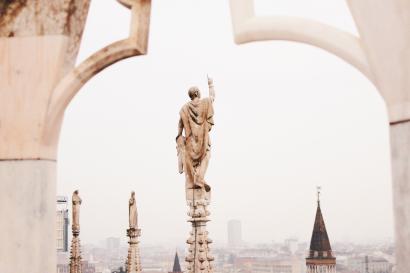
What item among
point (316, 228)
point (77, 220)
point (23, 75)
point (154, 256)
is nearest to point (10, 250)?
point (23, 75)

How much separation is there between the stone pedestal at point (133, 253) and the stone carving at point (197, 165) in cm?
471

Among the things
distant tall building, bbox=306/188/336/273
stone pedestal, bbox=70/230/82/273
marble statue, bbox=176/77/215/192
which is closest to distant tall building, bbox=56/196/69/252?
stone pedestal, bbox=70/230/82/273

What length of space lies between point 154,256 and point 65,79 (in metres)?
22.7

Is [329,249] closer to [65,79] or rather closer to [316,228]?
[316,228]

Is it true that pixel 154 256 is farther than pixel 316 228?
No

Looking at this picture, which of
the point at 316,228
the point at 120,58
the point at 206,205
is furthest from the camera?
the point at 316,228

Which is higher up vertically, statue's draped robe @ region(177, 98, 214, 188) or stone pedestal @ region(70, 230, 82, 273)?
statue's draped robe @ region(177, 98, 214, 188)

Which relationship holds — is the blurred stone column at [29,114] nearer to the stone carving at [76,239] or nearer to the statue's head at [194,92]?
the statue's head at [194,92]

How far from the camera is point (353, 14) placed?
2.38 m

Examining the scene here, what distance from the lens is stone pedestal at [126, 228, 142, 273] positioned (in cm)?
1095

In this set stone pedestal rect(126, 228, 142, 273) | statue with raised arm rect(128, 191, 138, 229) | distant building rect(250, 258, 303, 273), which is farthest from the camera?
distant building rect(250, 258, 303, 273)

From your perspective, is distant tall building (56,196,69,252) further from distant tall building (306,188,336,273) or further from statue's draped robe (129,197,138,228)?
distant tall building (306,188,336,273)

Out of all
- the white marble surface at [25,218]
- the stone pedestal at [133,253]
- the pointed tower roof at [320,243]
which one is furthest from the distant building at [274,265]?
the white marble surface at [25,218]

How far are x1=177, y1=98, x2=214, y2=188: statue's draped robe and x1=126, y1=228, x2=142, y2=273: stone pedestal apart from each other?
4.83 metres
